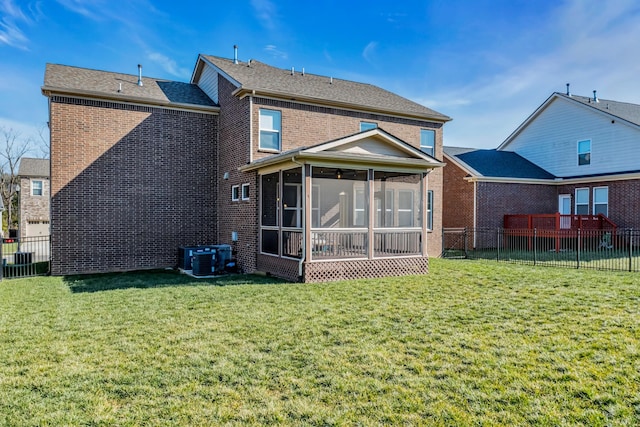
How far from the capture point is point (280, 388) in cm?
416

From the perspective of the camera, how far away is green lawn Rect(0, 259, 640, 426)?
12.0ft

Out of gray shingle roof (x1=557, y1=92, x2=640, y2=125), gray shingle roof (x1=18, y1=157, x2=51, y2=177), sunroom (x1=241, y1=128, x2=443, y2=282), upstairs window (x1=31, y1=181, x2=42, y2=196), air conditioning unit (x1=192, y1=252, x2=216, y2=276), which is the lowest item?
air conditioning unit (x1=192, y1=252, x2=216, y2=276)

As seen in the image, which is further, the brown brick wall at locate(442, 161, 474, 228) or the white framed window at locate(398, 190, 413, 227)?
the brown brick wall at locate(442, 161, 474, 228)

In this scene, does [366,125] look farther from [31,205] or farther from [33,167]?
[33,167]

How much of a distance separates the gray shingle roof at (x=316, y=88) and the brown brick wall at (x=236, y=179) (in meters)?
0.69

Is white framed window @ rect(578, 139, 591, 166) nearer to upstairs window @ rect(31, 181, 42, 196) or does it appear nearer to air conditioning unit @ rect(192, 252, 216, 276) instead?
air conditioning unit @ rect(192, 252, 216, 276)

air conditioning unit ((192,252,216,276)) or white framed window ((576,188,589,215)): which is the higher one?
white framed window ((576,188,589,215))

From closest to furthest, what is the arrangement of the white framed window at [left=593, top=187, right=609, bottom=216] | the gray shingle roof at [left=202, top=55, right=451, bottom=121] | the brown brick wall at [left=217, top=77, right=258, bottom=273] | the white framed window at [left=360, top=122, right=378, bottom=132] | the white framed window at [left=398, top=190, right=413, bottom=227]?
the brown brick wall at [left=217, top=77, right=258, bottom=273]
the gray shingle roof at [left=202, top=55, right=451, bottom=121]
the white framed window at [left=360, top=122, right=378, bottom=132]
the white framed window at [left=398, top=190, right=413, bottom=227]
the white framed window at [left=593, top=187, right=609, bottom=216]

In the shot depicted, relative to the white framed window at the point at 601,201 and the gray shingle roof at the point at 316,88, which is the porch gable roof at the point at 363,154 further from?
the white framed window at the point at 601,201

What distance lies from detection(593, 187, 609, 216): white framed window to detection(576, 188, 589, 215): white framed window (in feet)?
1.22

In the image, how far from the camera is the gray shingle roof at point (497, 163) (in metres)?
20.6

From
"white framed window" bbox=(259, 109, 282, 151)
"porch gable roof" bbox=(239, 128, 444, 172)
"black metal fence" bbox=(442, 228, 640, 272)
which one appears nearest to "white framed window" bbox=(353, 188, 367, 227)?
"black metal fence" bbox=(442, 228, 640, 272)

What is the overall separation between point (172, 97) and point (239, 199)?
4425 mm

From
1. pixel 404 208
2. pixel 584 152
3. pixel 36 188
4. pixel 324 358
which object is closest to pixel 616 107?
pixel 584 152
